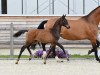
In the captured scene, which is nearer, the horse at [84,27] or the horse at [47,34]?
the horse at [47,34]

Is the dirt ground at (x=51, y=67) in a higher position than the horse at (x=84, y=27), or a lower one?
lower

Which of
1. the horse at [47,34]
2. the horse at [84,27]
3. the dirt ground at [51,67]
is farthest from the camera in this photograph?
the horse at [84,27]

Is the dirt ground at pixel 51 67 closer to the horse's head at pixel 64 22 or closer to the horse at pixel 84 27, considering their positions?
the horse at pixel 84 27

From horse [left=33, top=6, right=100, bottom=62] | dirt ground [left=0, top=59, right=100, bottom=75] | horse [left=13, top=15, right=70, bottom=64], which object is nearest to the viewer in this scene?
dirt ground [left=0, top=59, right=100, bottom=75]

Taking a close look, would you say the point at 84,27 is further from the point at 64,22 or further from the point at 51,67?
the point at 51,67

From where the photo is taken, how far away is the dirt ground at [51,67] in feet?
43.5

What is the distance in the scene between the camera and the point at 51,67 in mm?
14602

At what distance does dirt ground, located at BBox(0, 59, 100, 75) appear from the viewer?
43.5 ft

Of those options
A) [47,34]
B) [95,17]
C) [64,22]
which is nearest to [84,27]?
[95,17]

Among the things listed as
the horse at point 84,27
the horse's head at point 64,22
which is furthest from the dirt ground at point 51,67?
the horse's head at point 64,22

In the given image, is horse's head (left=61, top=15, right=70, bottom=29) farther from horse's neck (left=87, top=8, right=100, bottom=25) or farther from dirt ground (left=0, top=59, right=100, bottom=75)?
horse's neck (left=87, top=8, right=100, bottom=25)

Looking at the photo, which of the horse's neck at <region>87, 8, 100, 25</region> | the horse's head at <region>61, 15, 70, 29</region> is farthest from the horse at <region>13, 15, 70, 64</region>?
the horse's neck at <region>87, 8, 100, 25</region>

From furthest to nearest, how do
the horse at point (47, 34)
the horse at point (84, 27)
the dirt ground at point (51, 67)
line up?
the horse at point (84, 27)
the horse at point (47, 34)
the dirt ground at point (51, 67)

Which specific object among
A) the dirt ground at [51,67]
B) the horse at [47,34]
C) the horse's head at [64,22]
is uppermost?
the horse's head at [64,22]
